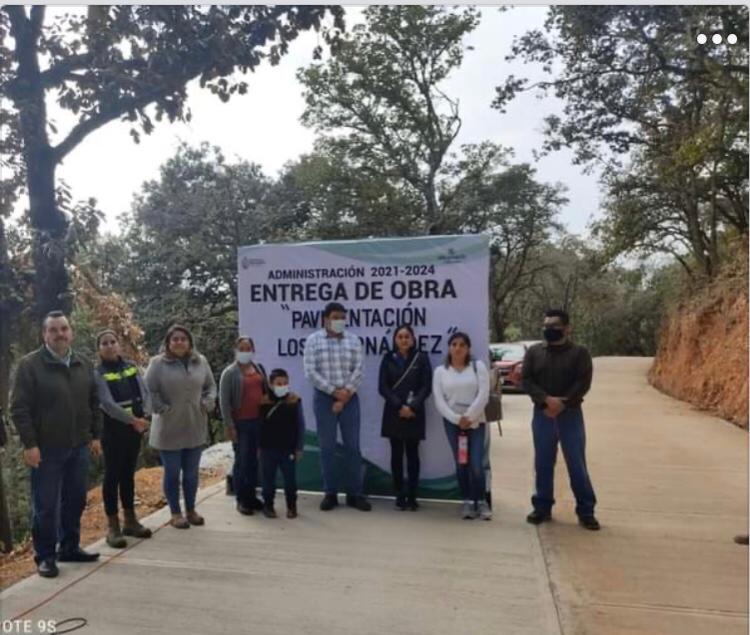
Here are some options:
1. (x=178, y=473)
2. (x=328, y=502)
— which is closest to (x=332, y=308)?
(x=328, y=502)

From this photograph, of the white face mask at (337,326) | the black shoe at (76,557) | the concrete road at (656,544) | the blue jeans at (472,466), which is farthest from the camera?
the white face mask at (337,326)

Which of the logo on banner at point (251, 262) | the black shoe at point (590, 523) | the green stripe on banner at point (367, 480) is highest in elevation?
the logo on banner at point (251, 262)

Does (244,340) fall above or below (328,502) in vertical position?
above

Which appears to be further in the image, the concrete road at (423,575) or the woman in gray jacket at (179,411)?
the woman in gray jacket at (179,411)

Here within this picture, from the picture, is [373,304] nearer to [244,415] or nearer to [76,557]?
[244,415]

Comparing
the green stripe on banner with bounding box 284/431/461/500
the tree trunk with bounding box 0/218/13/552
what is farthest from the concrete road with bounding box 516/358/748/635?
the tree trunk with bounding box 0/218/13/552

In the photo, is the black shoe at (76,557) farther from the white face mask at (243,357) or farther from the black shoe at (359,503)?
the black shoe at (359,503)

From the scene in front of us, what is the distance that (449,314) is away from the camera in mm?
5926

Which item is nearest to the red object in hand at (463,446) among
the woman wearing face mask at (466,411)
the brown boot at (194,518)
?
the woman wearing face mask at (466,411)

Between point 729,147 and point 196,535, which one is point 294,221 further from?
point 196,535

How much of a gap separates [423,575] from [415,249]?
278cm

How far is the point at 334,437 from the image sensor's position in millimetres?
5922

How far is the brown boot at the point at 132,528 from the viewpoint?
5.03m

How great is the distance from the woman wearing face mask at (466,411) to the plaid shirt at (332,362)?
691 mm
